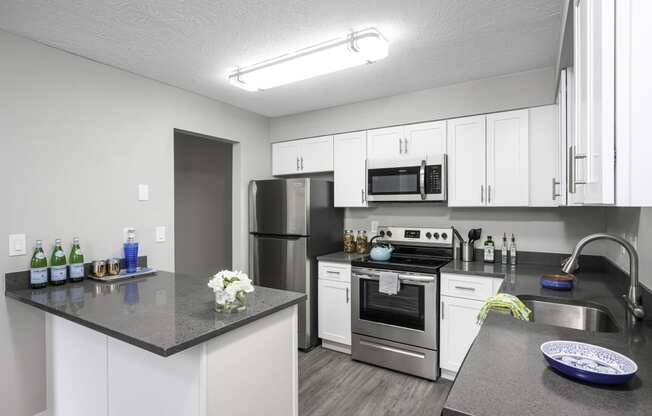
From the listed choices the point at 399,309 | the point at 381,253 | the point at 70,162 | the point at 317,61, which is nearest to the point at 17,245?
the point at 70,162

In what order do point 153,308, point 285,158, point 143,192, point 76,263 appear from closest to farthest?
point 153,308, point 76,263, point 143,192, point 285,158

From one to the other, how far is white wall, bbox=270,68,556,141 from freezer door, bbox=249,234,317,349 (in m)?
1.26

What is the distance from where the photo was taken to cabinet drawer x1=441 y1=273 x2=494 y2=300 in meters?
2.42

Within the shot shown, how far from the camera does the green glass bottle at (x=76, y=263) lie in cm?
210

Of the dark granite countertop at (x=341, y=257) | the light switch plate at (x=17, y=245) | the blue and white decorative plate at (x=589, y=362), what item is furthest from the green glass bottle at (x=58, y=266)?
the blue and white decorative plate at (x=589, y=362)

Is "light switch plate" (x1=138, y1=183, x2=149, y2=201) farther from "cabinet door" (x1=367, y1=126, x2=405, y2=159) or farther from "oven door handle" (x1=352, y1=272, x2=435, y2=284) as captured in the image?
"cabinet door" (x1=367, y1=126, x2=405, y2=159)

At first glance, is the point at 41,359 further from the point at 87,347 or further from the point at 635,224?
the point at 635,224

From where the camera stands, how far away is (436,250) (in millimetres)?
3109

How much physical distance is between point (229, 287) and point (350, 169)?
7.25ft

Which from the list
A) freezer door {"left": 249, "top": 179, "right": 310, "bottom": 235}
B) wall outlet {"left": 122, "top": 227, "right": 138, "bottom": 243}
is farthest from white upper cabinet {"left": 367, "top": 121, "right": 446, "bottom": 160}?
wall outlet {"left": 122, "top": 227, "right": 138, "bottom": 243}

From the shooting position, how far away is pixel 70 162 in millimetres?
2205

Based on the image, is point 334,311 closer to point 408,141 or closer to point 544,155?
point 408,141

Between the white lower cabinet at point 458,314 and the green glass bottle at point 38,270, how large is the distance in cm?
270

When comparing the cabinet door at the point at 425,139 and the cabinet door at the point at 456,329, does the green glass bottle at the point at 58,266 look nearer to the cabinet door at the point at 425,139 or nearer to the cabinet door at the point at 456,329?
the cabinet door at the point at 456,329
